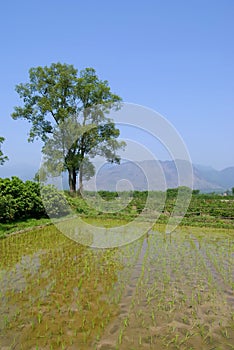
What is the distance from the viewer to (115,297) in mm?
4035

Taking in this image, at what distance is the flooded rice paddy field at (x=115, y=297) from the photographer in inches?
116

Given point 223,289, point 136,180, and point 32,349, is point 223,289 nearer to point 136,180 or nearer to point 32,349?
point 32,349

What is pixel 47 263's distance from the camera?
5.60 metres

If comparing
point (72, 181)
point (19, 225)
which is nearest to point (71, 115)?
point (72, 181)

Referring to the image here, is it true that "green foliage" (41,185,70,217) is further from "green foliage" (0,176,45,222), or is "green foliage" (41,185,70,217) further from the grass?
the grass

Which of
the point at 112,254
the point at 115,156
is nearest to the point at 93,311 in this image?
the point at 112,254

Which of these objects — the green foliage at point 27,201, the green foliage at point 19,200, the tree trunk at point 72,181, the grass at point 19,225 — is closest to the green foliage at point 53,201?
the green foliage at point 27,201

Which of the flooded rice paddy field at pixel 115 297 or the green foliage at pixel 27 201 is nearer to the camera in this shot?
the flooded rice paddy field at pixel 115 297

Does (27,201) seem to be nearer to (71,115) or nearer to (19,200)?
(19,200)

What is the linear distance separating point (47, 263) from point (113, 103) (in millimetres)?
14385

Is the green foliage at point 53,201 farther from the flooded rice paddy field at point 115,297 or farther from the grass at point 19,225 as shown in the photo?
the flooded rice paddy field at point 115,297

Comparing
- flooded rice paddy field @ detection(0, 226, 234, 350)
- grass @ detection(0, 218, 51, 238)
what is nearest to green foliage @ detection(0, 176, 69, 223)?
grass @ detection(0, 218, 51, 238)

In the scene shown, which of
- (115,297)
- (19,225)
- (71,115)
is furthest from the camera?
(71,115)

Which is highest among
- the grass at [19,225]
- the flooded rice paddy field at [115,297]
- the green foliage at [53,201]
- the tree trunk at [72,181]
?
the tree trunk at [72,181]
